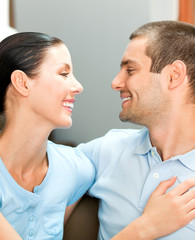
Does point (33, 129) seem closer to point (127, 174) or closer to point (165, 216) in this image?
point (127, 174)

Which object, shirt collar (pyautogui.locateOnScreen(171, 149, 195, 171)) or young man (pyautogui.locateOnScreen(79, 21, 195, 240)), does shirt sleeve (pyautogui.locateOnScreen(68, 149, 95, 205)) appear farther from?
shirt collar (pyautogui.locateOnScreen(171, 149, 195, 171))

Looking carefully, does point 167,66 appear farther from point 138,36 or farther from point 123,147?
point 123,147

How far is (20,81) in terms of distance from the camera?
4.36 feet

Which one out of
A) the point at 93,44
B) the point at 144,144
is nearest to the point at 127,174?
the point at 144,144

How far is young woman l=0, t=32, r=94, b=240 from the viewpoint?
1318 millimetres

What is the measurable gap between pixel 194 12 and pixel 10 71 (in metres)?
1.20

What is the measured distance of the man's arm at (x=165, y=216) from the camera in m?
1.23

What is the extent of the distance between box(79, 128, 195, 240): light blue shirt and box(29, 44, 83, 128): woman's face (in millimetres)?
251

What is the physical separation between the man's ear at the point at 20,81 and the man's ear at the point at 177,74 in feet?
1.66

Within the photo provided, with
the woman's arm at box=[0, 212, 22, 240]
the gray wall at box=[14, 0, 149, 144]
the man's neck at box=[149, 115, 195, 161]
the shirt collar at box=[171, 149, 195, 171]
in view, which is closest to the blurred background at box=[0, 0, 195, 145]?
the gray wall at box=[14, 0, 149, 144]

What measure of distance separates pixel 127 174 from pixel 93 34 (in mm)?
848

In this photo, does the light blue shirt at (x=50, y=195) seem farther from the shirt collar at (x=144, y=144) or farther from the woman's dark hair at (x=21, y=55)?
the woman's dark hair at (x=21, y=55)

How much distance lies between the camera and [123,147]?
1.52 metres

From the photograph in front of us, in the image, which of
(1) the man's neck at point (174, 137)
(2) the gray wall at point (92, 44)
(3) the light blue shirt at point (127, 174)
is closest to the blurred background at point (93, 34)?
(2) the gray wall at point (92, 44)
